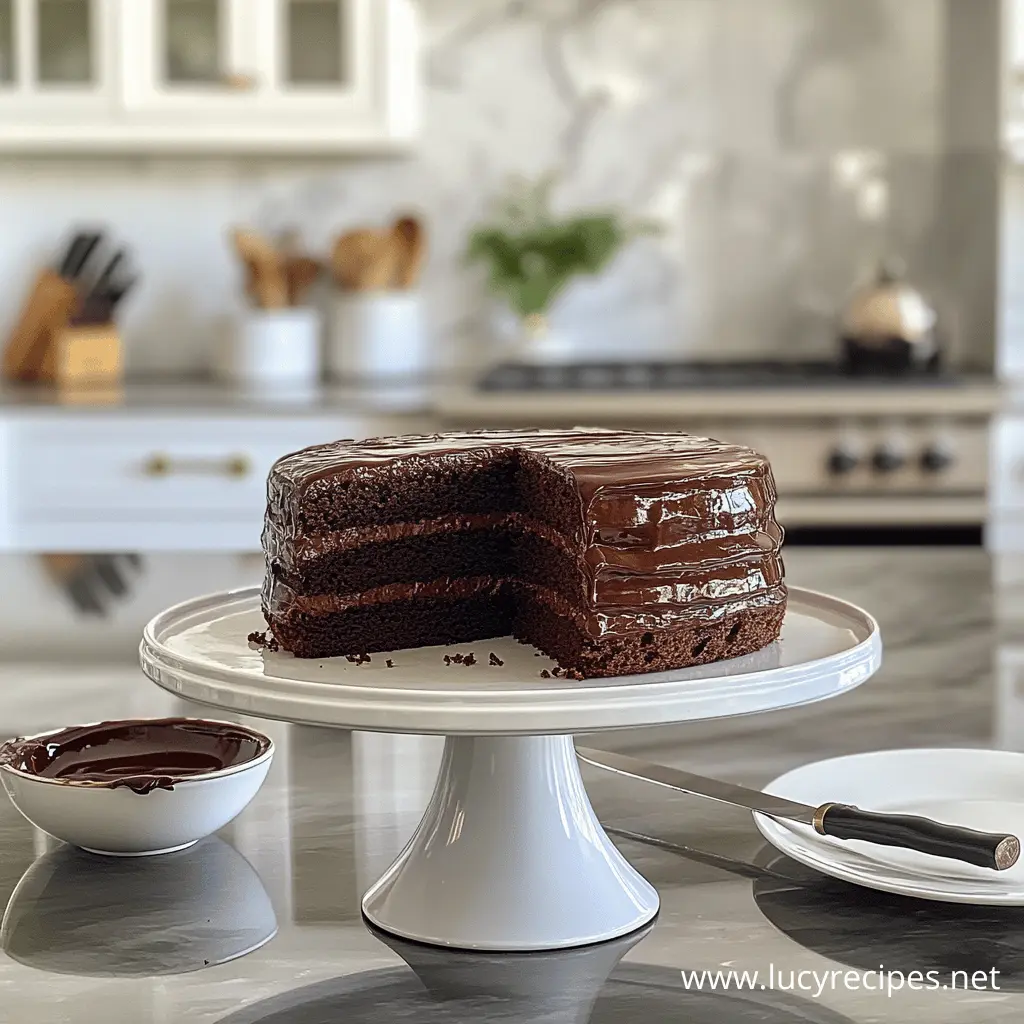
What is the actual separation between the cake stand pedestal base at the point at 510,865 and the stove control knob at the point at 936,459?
6.64 feet

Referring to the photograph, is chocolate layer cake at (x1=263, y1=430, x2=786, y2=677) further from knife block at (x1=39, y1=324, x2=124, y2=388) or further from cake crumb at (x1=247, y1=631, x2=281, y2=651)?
knife block at (x1=39, y1=324, x2=124, y2=388)

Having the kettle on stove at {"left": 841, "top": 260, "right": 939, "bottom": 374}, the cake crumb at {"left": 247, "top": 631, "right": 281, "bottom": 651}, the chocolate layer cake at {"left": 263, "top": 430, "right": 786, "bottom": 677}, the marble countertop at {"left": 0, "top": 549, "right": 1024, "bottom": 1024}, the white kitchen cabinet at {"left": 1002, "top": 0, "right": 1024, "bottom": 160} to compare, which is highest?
the white kitchen cabinet at {"left": 1002, "top": 0, "right": 1024, "bottom": 160}

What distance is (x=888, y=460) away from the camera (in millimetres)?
2805

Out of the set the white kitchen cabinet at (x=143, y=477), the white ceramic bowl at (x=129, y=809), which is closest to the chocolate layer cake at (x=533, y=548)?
the white ceramic bowl at (x=129, y=809)

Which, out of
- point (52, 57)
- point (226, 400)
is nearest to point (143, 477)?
point (226, 400)

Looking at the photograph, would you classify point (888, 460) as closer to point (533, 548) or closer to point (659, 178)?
point (659, 178)

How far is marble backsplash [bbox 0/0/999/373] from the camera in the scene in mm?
3521

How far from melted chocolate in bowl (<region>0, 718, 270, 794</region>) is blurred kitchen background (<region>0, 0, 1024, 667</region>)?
6.00 ft

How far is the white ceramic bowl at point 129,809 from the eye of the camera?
89cm

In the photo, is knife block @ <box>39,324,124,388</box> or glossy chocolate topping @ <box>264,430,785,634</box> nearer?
glossy chocolate topping @ <box>264,430,785,634</box>

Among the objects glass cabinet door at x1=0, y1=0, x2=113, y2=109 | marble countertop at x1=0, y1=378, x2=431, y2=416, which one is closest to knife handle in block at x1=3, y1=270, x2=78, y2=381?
marble countertop at x1=0, y1=378, x2=431, y2=416

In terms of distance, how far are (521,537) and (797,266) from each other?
2.69m

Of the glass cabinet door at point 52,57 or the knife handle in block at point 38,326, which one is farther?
the knife handle in block at point 38,326

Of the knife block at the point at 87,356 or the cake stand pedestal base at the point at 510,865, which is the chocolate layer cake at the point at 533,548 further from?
the knife block at the point at 87,356
